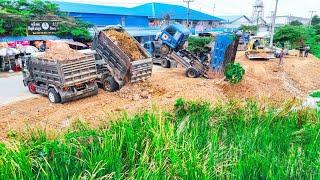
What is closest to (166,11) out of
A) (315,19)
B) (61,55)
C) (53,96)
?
(61,55)

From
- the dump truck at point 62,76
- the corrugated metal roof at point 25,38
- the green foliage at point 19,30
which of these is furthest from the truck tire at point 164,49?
the green foliage at point 19,30

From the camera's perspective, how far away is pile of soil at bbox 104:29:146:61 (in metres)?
12.2

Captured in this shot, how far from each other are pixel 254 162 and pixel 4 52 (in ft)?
50.3

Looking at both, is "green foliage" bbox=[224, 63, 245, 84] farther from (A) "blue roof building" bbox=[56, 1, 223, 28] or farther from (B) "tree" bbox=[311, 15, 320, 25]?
(B) "tree" bbox=[311, 15, 320, 25]

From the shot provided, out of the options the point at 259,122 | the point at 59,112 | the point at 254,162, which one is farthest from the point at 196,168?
the point at 59,112

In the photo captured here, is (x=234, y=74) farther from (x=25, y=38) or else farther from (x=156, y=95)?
(x=25, y=38)

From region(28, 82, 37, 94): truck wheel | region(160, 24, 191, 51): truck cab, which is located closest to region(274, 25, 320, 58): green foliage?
region(160, 24, 191, 51): truck cab

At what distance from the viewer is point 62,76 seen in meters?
10.1

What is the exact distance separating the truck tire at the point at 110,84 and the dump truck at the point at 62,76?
0.75 metres

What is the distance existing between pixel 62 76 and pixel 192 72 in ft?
23.4

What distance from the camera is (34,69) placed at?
11078 millimetres

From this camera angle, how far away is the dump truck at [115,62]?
11.8m

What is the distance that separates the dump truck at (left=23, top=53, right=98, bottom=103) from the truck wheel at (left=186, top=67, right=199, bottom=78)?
18.1ft

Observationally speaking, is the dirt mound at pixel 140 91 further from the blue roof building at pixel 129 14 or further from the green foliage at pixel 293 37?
the green foliage at pixel 293 37
